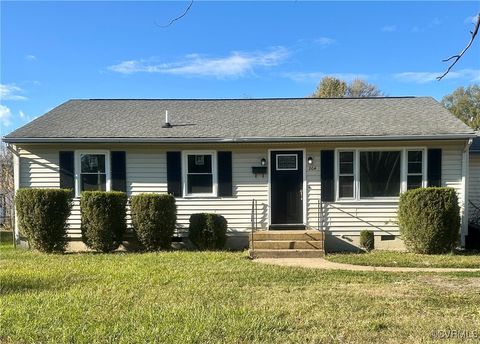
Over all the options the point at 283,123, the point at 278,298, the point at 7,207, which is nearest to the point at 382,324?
the point at 278,298

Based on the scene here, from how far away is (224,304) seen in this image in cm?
544

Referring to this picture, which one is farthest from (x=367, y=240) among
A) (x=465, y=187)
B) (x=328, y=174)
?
(x=465, y=187)

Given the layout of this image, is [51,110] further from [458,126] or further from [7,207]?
[458,126]

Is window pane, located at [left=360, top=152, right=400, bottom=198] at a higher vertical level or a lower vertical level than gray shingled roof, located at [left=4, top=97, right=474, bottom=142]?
lower

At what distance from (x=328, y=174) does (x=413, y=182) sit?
215 centimetres

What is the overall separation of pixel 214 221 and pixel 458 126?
258 inches

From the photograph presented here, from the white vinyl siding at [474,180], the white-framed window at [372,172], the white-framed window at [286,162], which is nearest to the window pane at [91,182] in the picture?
the white-framed window at [286,162]

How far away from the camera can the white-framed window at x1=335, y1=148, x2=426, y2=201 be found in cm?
1098

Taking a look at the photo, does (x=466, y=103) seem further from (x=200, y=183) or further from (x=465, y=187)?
(x=200, y=183)

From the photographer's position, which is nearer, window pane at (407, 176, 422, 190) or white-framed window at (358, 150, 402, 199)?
window pane at (407, 176, 422, 190)

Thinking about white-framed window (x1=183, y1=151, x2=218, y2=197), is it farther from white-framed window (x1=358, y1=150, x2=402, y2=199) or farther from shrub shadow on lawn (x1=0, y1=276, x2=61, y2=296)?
shrub shadow on lawn (x1=0, y1=276, x2=61, y2=296)

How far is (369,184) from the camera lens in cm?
1109

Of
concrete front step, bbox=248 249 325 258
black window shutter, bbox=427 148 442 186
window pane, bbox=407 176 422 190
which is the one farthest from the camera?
window pane, bbox=407 176 422 190

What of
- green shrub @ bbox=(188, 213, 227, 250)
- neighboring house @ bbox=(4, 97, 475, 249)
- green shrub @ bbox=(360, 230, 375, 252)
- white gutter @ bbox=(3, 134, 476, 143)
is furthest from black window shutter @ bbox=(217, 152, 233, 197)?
green shrub @ bbox=(360, 230, 375, 252)
